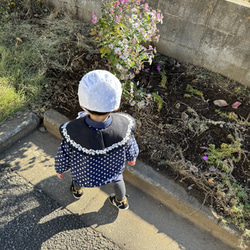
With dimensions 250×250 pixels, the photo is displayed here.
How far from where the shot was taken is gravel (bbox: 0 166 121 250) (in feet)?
6.67

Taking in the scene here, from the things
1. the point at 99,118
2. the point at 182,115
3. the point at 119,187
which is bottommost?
the point at 119,187

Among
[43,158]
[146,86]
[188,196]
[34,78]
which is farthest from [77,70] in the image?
[188,196]

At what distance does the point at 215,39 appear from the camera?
9.61 ft

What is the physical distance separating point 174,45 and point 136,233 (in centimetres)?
237

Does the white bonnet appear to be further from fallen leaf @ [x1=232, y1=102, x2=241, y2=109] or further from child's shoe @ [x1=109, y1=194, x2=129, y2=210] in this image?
fallen leaf @ [x1=232, y1=102, x2=241, y2=109]

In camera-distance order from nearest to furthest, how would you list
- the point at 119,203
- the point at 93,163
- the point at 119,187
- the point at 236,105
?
the point at 93,163, the point at 119,187, the point at 119,203, the point at 236,105

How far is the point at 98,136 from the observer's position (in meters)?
1.62

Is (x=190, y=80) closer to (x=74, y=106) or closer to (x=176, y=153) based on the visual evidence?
(x=176, y=153)

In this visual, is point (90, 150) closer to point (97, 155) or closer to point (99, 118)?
point (97, 155)

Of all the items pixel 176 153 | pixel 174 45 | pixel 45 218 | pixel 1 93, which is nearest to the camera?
pixel 45 218

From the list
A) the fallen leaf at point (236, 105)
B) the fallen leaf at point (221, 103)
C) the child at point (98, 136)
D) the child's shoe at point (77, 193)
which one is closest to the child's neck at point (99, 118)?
the child at point (98, 136)

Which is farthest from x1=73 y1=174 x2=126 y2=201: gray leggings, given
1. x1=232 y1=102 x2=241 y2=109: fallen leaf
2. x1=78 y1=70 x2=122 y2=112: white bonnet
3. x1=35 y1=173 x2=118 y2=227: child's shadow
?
x1=232 y1=102 x2=241 y2=109: fallen leaf

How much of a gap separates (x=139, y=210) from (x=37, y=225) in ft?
3.07

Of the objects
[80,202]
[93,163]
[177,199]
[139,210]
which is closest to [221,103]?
[177,199]
